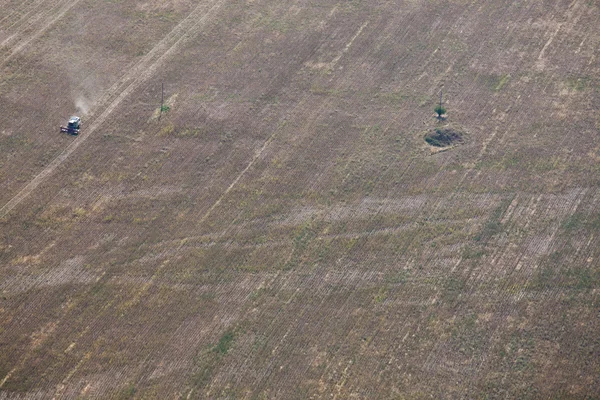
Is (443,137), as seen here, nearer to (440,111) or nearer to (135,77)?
(440,111)

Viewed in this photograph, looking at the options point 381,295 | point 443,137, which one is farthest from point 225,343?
point 443,137

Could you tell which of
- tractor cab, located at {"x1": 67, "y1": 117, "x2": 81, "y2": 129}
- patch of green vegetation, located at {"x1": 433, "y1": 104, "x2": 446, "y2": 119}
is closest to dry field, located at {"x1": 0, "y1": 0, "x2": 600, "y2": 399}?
patch of green vegetation, located at {"x1": 433, "y1": 104, "x2": 446, "y2": 119}

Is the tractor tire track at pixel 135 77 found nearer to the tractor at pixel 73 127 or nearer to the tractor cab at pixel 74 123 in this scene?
the tractor at pixel 73 127

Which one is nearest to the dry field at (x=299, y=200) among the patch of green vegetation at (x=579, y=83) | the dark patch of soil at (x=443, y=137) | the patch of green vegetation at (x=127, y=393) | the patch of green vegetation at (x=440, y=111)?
the patch of green vegetation at (x=127, y=393)

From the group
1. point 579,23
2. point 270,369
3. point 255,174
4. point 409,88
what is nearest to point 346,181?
point 255,174

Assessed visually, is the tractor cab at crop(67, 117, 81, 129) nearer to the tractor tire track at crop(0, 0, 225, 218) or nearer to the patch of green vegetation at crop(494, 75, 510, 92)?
the tractor tire track at crop(0, 0, 225, 218)

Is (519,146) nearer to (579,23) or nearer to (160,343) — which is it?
(579,23)
